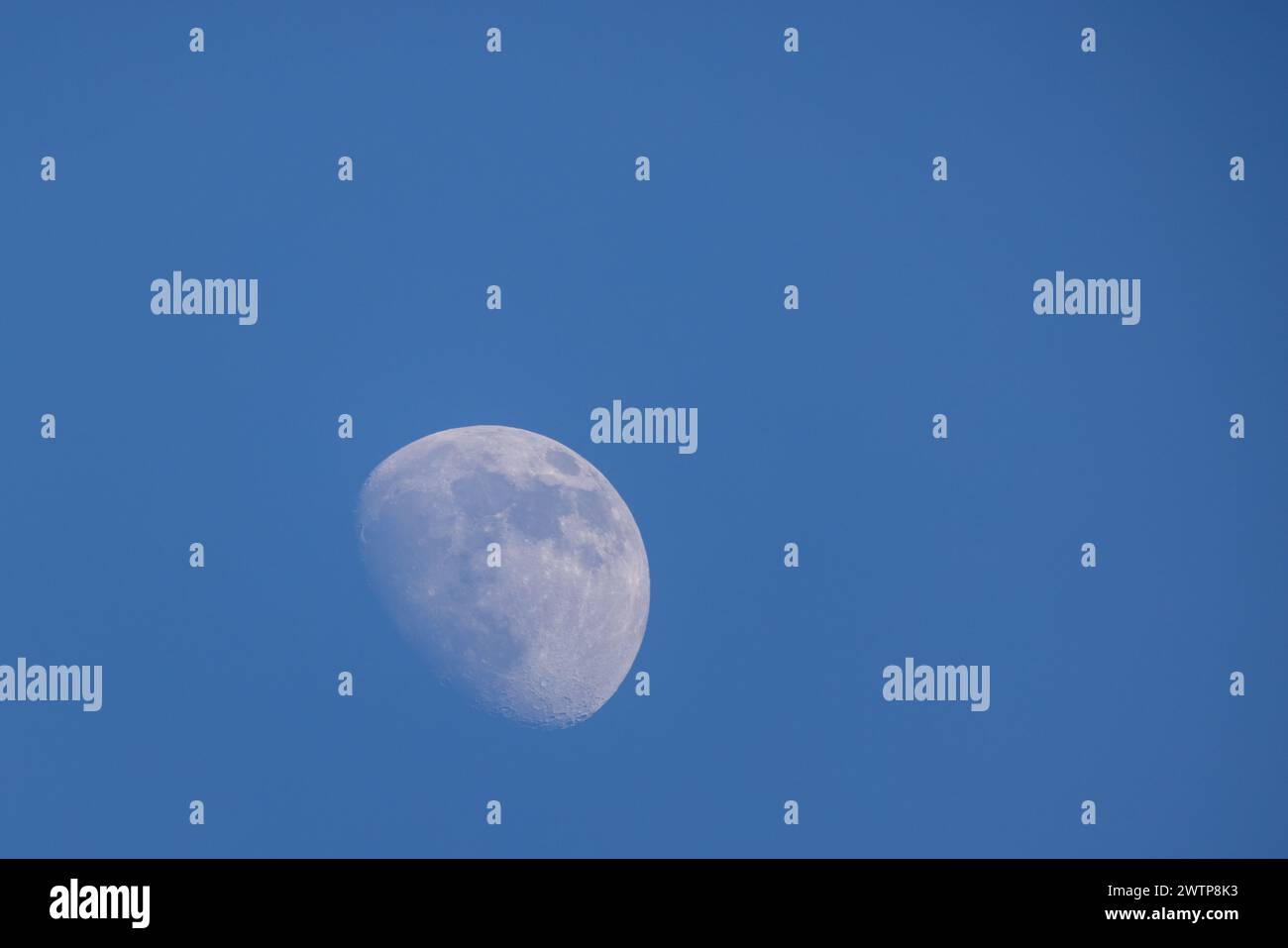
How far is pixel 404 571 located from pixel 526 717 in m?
1.54

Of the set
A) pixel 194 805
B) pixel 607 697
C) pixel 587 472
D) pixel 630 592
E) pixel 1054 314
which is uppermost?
pixel 1054 314

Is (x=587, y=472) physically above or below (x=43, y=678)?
above

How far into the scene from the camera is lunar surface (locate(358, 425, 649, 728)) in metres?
10.7

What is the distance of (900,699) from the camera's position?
11.5 metres

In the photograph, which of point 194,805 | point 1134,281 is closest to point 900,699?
point 1134,281

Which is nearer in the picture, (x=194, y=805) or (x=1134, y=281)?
(x=194, y=805)

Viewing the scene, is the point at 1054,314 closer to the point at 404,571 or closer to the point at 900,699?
the point at 900,699

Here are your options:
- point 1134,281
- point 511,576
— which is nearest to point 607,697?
point 511,576

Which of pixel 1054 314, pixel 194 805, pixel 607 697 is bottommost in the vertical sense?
pixel 194 805

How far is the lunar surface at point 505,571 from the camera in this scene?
1071cm

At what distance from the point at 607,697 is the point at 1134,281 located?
5785 mm

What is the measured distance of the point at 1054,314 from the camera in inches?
463

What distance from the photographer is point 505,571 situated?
1065 cm

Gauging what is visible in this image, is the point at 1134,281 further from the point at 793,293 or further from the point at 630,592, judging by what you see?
the point at 630,592
